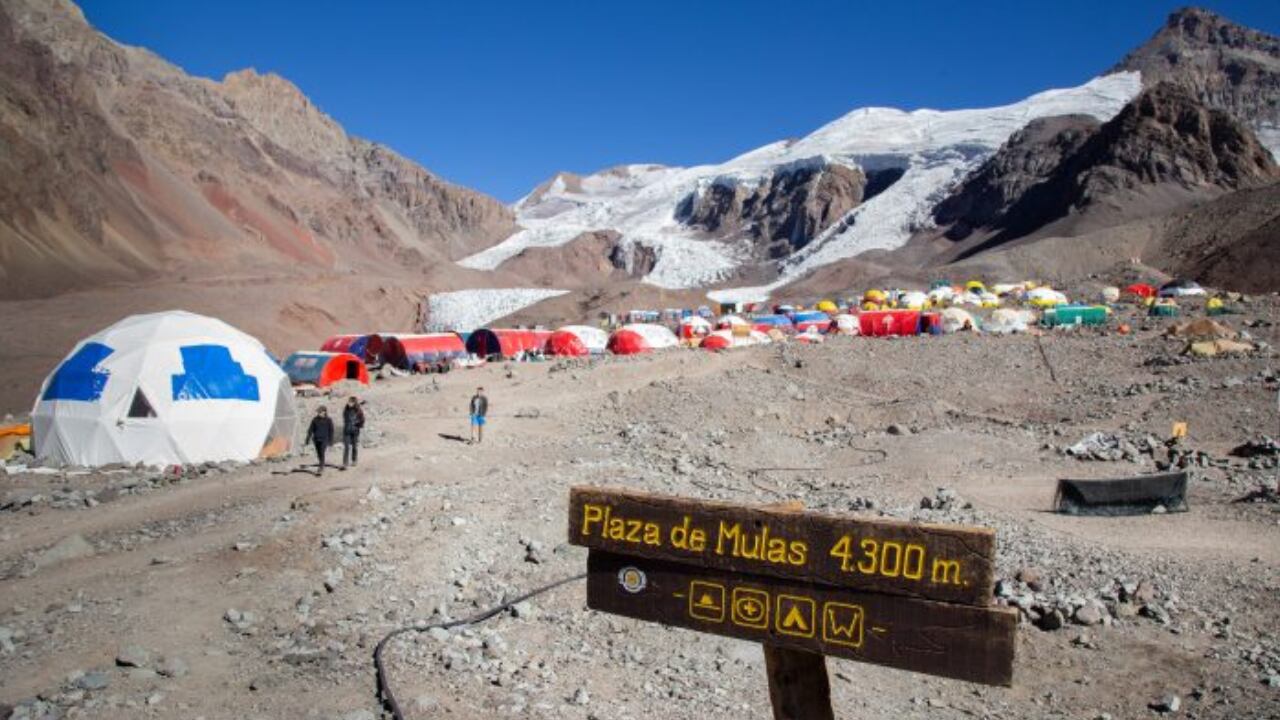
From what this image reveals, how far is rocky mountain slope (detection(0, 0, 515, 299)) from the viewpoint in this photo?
5603cm

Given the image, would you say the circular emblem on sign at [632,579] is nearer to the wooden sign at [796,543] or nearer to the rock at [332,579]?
the wooden sign at [796,543]

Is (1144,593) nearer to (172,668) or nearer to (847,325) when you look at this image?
(172,668)

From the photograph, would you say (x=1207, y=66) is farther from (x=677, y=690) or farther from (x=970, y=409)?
(x=677, y=690)

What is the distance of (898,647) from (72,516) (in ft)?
44.2

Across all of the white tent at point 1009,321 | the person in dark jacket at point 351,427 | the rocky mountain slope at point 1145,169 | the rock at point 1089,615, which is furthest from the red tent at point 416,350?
Answer: the rocky mountain slope at point 1145,169

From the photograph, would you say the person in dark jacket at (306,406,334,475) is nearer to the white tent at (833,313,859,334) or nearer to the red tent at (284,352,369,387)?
the red tent at (284,352,369,387)

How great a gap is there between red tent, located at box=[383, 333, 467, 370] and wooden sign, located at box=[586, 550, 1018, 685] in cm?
3593

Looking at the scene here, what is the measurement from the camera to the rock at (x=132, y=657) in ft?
23.2

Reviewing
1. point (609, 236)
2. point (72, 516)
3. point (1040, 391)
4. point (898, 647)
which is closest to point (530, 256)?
point (609, 236)

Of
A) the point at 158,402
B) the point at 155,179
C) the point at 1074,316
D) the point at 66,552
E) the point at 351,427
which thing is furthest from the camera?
the point at 155,179

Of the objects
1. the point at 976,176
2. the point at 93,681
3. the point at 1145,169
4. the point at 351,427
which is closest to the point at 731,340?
the point at 351,427

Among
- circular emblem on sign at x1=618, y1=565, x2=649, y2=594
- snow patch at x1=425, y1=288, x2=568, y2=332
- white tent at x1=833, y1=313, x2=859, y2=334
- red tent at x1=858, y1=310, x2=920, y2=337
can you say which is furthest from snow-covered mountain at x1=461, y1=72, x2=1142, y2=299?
circular emblem on sign at x1=618, y1=565, x2=649, y2=594

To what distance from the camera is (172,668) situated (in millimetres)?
7051

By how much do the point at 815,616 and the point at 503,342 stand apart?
39.7m
